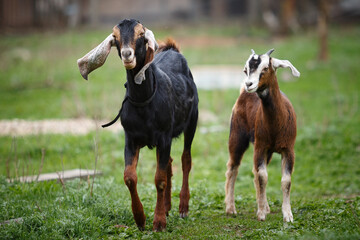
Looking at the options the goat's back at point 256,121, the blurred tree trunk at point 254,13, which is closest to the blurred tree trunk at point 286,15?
the blurred tree trunk at point 254,13

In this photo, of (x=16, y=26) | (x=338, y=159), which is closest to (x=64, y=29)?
(x=16, y=26)

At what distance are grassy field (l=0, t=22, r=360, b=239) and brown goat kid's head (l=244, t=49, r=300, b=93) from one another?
179 centimetres

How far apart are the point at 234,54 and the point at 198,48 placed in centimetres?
283

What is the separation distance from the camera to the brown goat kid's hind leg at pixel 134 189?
5773 millimetres

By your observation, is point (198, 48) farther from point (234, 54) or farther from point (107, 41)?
point (107, 41)

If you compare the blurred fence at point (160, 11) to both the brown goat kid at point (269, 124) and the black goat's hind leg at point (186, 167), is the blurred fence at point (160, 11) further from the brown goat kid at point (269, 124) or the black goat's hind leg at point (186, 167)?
the brown goat kid at point (269, 124)

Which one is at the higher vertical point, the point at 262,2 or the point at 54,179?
the point at 262,2

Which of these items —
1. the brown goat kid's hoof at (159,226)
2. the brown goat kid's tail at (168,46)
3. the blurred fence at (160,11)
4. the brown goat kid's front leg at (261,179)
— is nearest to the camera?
the brown goat kid's hoof at (159,226)

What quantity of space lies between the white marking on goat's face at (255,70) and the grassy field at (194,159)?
1.78 m

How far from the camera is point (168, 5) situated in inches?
1539

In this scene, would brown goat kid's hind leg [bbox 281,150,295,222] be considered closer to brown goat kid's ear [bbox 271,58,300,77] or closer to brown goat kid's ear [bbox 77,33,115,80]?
brown goat kid's ear [bbox 271,58,300,77]

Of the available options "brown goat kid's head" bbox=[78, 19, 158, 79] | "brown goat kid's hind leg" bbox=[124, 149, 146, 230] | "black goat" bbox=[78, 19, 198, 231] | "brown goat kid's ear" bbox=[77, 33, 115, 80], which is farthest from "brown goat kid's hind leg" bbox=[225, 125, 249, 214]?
"brown goat kid's ear" bbox=[77, 33, 115, 80]

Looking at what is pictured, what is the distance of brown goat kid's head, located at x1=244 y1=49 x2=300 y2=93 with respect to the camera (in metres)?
5.88

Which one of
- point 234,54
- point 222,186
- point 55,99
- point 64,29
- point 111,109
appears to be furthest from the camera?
point 64,29
